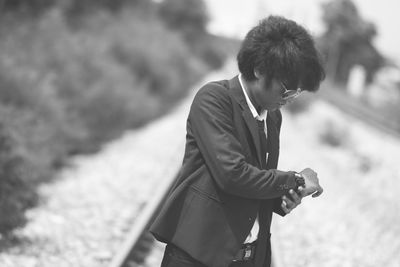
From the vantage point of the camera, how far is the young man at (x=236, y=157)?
2.25 meters

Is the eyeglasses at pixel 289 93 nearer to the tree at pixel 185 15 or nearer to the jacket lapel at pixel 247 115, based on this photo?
the jacket lapel at pixel 247 115

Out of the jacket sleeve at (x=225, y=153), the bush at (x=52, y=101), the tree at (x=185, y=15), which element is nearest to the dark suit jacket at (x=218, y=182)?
the jacket sleeve at (x=225, y=153)

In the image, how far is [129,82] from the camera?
807 inches

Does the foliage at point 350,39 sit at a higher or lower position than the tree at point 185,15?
higher

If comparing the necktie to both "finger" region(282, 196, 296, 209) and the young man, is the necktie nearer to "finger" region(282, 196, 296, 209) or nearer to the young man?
the young man

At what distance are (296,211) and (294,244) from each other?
1.75 m

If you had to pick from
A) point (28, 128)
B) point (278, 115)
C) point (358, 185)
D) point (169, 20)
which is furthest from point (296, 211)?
point (169, 20)

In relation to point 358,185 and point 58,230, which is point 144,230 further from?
point 358,185

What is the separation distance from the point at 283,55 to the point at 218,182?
58 cm

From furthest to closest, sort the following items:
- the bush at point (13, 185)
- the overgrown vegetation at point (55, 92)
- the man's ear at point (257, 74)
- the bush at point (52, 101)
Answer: the overgrown vegetation at point (55, 92)
the bush at point (52, 101)
the bush at point (13, 185)
the man's ear at point (257, 74)

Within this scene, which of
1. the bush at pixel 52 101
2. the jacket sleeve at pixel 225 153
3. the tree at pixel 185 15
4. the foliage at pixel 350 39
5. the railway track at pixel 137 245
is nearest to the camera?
the jacket sleeve at pixel 225 153

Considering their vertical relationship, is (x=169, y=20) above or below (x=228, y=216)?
above

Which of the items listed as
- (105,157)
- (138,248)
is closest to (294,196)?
(138,248)

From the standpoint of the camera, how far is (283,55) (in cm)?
225
